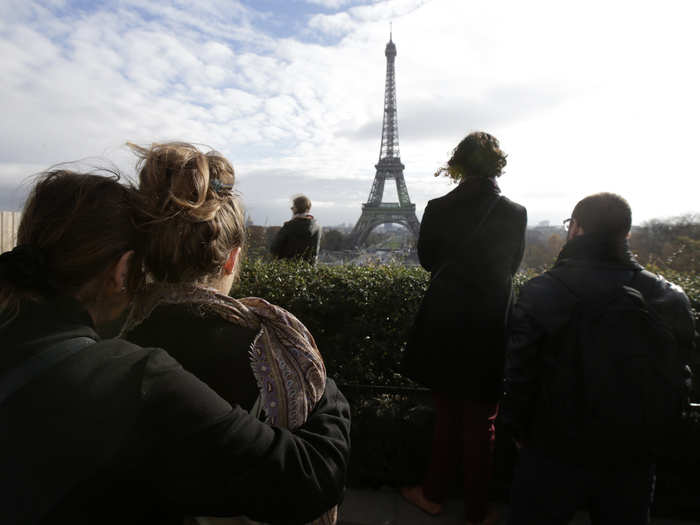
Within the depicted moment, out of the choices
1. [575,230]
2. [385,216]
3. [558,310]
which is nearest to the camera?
[558,310]

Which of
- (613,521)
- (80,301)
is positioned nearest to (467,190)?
(613,521)

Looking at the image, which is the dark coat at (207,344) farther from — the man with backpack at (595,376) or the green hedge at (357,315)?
the green hedge at (357,315)

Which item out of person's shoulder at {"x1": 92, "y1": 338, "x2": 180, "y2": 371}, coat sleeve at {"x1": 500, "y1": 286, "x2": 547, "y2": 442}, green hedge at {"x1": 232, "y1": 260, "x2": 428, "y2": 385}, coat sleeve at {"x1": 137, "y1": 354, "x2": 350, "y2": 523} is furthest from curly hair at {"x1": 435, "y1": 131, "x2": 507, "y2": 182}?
person's shoulder at {"x1": 92, "y1": 338, "x2": 180, "y2": 371}

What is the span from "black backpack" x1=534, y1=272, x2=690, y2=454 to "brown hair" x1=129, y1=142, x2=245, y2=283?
1.44 meters

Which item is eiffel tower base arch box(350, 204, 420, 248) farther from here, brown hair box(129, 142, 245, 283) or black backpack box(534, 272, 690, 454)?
brown hair box(129, 142, 245, 283)

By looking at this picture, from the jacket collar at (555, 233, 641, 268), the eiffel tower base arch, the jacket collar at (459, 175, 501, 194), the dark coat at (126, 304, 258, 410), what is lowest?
the dark coat at (126, 304, 258, 410)

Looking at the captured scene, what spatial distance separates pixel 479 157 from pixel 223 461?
225 centimetres

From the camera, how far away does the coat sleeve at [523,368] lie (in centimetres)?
191

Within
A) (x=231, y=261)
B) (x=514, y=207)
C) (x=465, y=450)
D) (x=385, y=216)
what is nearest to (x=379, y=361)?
(x=465, y=450)

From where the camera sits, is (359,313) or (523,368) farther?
(359,313)

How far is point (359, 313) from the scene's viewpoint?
345 cm

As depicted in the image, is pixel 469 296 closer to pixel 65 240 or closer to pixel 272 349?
pixel 272 349

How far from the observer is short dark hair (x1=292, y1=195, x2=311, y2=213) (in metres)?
5.73

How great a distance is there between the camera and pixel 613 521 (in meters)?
1.84
